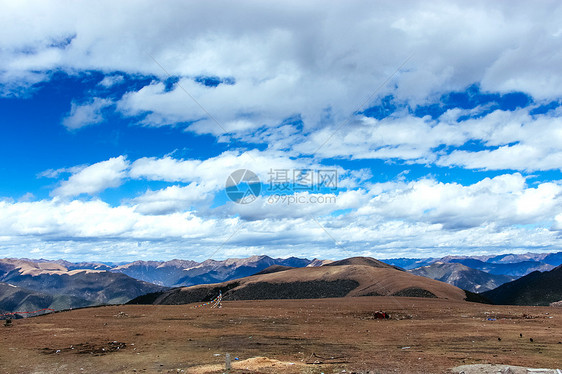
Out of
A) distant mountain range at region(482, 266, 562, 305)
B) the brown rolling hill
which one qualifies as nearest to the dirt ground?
the brown rolling hill

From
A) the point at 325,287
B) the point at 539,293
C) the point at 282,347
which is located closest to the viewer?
the point at 282,347

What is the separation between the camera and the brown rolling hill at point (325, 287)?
7968 cm

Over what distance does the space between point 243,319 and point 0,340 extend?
18935mm

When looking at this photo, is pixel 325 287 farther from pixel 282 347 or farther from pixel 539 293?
pixel 282 347

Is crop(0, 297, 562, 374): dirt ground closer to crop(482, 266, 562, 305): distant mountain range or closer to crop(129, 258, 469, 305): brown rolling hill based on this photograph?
crop(129, 258, 469, 305): brown rolling hill

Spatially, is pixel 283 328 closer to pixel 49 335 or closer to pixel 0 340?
pixel 49 335

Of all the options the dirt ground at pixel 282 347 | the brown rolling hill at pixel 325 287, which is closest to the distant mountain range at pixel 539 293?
the brown rolling hill at pixel 325 287

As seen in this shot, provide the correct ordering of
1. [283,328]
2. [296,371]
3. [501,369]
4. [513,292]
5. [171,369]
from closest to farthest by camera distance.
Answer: [501,369] < [296,371] < [171,369] < [283,328] < [513,292]

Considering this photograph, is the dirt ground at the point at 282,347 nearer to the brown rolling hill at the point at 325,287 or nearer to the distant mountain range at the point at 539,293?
the brown rolling hill at the point at 325,287

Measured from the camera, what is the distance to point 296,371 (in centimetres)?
1541

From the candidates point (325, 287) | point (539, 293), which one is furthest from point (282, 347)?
point (539, 293)

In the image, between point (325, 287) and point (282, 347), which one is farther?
point (325, 287)

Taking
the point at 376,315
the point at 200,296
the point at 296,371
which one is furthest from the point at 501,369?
the point at 200,296

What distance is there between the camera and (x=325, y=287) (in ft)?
298
